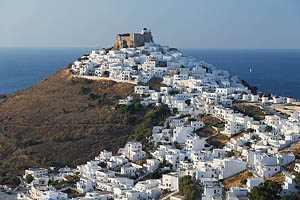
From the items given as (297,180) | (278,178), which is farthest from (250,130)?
(297,180)

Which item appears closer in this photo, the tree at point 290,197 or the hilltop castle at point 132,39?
the tree at point 290,197

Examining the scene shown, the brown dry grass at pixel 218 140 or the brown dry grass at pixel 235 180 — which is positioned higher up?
the brown dry grass at pixel 218 140

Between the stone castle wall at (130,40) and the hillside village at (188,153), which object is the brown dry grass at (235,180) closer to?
the hillside village at (188,153)

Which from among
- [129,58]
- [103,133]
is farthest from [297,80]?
[103,133]

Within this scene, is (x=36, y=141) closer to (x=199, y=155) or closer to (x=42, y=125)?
(x=42, y=125)

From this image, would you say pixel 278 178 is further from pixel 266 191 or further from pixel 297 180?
pixel 266 191

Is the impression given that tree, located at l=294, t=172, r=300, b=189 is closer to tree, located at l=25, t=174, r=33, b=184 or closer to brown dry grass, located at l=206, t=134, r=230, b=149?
brown dry grass, located at l=206, t=134, r=230, b=149

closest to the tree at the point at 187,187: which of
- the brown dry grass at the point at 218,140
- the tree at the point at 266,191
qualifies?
the tree at the point at 266,191
